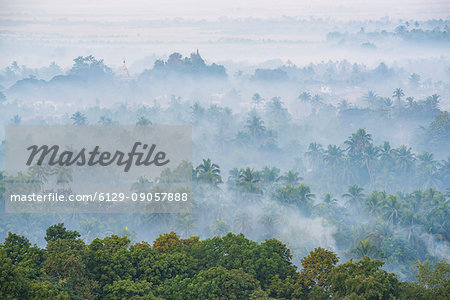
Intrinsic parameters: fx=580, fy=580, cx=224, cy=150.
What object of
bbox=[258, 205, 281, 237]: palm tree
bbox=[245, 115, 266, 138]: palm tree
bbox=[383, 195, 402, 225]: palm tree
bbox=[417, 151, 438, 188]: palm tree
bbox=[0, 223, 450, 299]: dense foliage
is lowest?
bbox=[0, 223, 450, 299]: dense foliage

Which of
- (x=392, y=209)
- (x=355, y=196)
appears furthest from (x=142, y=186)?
(x=392, y=209)

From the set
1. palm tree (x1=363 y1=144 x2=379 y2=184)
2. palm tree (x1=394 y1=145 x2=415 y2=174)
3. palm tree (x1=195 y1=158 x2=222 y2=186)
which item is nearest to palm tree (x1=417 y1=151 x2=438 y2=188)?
palm tree (x1=394 y1=145 x2=415 y2=174)

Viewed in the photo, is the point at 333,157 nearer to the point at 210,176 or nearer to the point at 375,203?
the point at 375,203

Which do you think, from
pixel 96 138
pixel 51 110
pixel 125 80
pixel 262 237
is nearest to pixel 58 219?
pixel 262 237

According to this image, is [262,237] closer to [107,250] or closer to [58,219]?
[58,219]

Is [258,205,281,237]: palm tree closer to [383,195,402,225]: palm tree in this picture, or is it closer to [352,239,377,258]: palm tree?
[383,195,402,225]: palm tree

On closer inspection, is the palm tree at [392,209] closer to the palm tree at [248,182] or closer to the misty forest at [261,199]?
the misty forest at [261,199]

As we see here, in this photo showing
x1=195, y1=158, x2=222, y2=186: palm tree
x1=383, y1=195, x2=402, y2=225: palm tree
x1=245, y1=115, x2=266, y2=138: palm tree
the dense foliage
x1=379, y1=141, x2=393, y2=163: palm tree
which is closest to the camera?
the dense foliage

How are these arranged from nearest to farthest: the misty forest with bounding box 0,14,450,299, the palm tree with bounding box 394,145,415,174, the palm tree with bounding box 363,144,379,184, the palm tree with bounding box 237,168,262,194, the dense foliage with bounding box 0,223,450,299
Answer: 1. the dense foliage with bounding box 0,223,450,299
2. the misty forest with bounding box 0,14,450,299
3. the palm tree with bounding box 237,168,262,194
4. the palm tree with bounding box 363,144,379,184
5. the palm tree with bounding box 394,145,415,174

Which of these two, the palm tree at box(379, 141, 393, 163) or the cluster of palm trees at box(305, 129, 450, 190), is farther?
the palm tree at box(379, 141, 393, 163)
